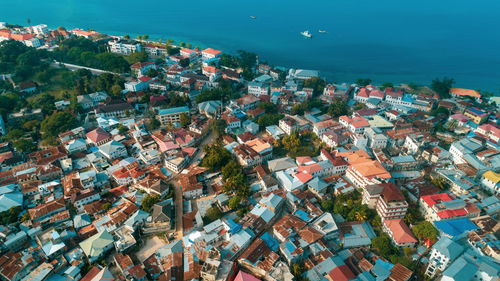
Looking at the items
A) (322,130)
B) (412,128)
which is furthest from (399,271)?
(412,128)

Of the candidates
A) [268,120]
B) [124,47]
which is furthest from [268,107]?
[124,47]

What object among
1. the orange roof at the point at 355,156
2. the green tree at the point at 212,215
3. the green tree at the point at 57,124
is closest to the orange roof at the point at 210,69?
the green tree at the point at 57,124

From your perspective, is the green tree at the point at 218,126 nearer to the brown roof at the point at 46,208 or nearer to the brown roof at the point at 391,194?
the brown roof at the point at 46,208

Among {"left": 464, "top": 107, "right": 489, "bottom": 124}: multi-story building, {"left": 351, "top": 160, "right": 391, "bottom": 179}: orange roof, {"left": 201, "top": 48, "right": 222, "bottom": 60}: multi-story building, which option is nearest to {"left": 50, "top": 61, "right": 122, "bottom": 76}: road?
{"left": 201, "top": 48, "right": 222, "bottom": 60}: multi-story building

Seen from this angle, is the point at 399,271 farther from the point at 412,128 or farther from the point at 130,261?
the point at 412,128

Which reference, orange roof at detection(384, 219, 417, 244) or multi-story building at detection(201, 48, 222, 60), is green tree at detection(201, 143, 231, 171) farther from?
multi-story building at detection(201, 48, 222, 60)

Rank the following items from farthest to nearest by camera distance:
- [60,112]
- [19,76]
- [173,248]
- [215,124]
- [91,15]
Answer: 1. [91,15]
2. [19,76]
3. [60,112]
4. [215,124]
5. [173,248]

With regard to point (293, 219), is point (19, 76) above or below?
above

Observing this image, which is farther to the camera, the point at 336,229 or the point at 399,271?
the point at 336,229
